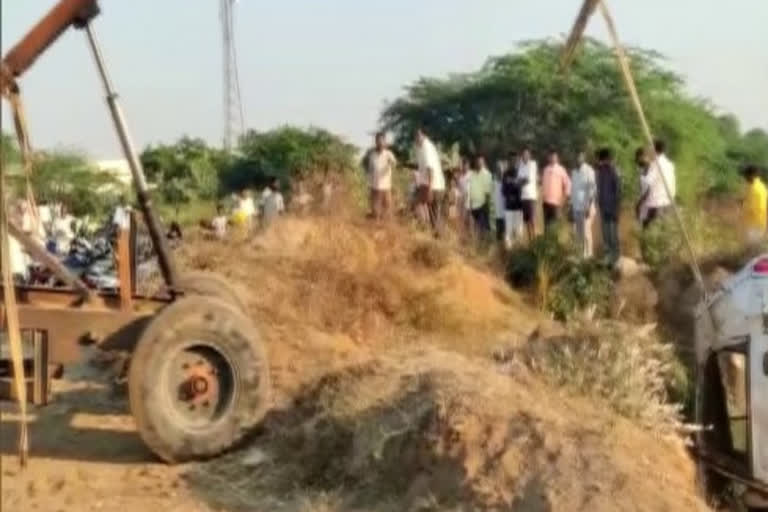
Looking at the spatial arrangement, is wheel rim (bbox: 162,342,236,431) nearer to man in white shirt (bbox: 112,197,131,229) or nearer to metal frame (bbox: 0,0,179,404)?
metal frame (bbox: 0,0,179,404)

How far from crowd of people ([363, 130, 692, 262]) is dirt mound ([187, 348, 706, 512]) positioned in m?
8.25

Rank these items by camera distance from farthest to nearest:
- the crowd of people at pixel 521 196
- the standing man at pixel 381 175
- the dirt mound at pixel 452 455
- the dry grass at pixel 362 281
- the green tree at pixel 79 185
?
1. the green tree at pixel 79 185
2. the standing man at pixel 381 175
3. the crowd of people at pixel 521 196
4. the dry grass at pixel 362 281
5. the dirt mound at pixel 452 455

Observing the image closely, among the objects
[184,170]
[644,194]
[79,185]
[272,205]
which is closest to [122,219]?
[272,205]

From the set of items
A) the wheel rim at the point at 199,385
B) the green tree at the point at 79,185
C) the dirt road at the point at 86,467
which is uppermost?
the green tree at the point at 79,185

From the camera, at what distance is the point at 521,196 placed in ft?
69.6

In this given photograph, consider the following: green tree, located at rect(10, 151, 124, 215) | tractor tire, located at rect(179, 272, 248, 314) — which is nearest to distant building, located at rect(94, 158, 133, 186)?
green tree, located at rect(10, 151, 124, 215)

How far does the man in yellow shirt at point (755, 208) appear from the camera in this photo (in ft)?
62.8

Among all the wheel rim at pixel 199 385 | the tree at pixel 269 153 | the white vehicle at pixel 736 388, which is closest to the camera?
the wheel rim at pixel 199 385

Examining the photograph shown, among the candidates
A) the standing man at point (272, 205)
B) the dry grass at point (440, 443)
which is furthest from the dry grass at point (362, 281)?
Answer: the standing man at point (272, 205)

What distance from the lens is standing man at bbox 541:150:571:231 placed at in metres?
21.1

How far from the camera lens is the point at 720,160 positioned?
4191cm

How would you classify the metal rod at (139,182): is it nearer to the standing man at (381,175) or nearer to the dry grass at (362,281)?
the dry grass at (362,281)

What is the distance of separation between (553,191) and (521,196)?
0.45 metres

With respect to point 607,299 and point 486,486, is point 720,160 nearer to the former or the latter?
point 607,299
